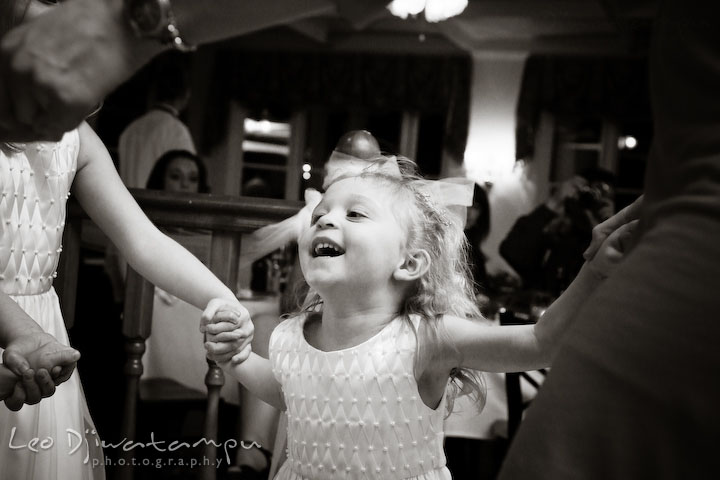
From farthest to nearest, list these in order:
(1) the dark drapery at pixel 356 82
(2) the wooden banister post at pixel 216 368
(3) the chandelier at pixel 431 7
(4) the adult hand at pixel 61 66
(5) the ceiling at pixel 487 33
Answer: (1) the dark drapery at pixel 356 82, (5) the ceiling at pixel 487 33, (3) the chandelier at pixel 431 7, (2) the wooden banister post at pixel 216 368, (4) the adult hand at pixel 61 66

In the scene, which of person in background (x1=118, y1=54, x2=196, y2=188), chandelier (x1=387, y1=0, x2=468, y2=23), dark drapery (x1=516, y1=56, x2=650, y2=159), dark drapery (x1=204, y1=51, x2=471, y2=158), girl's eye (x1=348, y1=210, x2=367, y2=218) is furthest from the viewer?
dark drapery (x1=204, y1=51, x2=471, y2=158)

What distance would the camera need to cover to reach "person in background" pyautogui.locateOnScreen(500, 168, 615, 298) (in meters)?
4.26

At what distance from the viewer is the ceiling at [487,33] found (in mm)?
8336

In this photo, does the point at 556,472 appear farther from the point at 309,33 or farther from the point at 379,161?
the point at 309,33

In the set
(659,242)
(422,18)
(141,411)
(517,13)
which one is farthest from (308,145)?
(659,242)

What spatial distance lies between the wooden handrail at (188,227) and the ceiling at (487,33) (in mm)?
6221

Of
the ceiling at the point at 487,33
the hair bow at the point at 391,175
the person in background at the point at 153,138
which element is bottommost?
the hair bow at the point at 391,175

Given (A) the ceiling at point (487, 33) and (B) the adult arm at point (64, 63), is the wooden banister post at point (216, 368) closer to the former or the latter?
(B) the adult arm at point (64, 63)

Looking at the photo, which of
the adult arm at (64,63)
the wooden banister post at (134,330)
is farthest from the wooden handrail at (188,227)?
the adult arm at (64,63)

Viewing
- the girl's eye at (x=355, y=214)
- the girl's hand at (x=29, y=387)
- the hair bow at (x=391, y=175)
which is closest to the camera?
the girl's hand at (x=29, y=387)

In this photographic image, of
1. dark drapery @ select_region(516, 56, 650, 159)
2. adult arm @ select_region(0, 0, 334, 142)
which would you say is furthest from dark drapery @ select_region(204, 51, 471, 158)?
adult arm @ select_region(0, 0, 334, 142)

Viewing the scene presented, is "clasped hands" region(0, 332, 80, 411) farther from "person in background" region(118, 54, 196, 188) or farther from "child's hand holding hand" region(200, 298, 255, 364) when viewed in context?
"person in background" region(118, 54, 196, 188)

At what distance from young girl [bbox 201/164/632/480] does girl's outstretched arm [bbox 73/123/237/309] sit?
118 millimetres

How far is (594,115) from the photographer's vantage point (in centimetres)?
918
